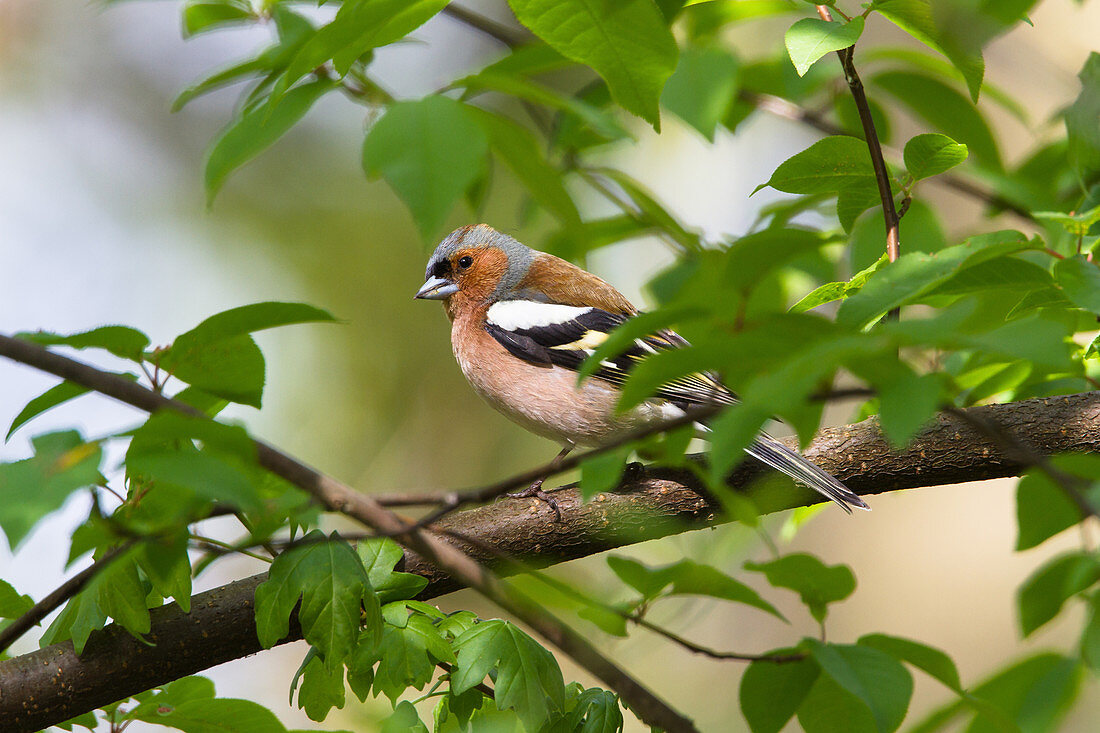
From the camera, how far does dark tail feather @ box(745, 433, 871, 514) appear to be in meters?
2.33

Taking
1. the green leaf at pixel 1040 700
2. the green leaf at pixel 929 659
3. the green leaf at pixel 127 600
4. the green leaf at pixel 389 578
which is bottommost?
the green leaf at pixel 1040 700

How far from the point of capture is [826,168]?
1.99 m

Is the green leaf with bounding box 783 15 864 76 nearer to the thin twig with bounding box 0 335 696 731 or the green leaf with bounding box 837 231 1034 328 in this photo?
the green leaf with bounding box 837 231 1034 328

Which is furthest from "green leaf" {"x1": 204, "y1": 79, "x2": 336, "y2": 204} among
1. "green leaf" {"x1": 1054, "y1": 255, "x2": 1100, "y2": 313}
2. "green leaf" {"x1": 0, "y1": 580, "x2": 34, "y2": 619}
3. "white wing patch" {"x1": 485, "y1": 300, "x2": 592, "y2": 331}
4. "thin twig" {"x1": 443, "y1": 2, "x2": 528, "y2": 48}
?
"white wing patch" {"x1": 485, "y1": 300, "x2": 592, "y2": 331}

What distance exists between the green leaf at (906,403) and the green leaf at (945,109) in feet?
7.85

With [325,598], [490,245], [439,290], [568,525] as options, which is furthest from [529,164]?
[490,245]

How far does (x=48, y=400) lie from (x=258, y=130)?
0.80 m

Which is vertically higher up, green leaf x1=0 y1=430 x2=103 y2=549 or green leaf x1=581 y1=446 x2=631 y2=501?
green leaf x1=0 y1=430 x2=103 y2=549

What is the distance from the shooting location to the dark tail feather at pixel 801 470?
2.33 m

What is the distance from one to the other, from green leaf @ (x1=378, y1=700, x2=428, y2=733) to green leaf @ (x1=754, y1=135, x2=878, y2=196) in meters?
1.23

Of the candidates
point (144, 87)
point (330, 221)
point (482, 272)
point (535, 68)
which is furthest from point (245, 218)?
point (535, 68)

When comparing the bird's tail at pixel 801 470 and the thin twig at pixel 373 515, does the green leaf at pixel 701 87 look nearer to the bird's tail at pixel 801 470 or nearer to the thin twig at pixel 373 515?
the bird's tail at pixel 801 470

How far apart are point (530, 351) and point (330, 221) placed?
815cm

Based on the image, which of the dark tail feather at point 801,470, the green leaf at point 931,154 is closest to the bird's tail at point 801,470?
the dark tail feather at point 801,470
